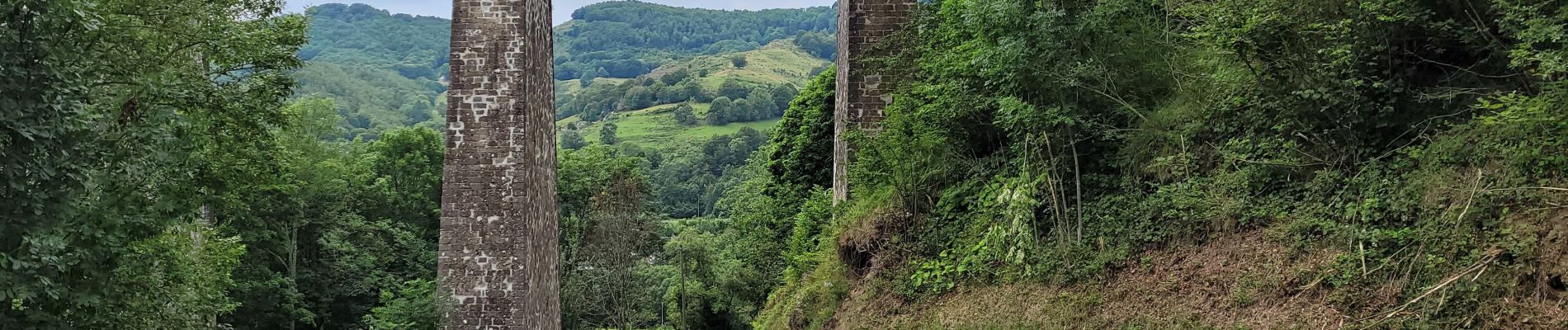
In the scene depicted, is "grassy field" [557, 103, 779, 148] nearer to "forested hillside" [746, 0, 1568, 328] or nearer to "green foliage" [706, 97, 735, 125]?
"green foliage" [706, 97, 735, 125]

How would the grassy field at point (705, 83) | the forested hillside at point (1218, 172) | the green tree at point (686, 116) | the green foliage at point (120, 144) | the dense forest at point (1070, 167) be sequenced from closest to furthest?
the forested hillside at point (1218, 172)
the dense forest at point (1070, 167)
the green foliage at point (120, 144)
the grassy field at point (705, 83)
the green tree at point (686, 116)

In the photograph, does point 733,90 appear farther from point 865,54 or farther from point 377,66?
point 865,54

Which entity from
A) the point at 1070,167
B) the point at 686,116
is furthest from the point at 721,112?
the point at 1070,167

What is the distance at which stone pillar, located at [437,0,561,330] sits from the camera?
12531 mm

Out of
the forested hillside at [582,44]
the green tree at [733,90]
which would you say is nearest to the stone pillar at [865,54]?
the forested hillside at [582,44]

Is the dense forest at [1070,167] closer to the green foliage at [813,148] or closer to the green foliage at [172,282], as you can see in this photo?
the green foliage at [172,282]

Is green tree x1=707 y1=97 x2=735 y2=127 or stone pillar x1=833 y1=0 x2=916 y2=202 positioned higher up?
stone pillar x1=833 y1=0 x2=916 y2=202

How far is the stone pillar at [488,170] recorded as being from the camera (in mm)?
12531

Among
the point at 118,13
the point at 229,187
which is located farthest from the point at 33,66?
the point at 229,187

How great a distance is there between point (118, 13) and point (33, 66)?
1.49 m

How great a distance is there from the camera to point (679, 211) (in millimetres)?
62625

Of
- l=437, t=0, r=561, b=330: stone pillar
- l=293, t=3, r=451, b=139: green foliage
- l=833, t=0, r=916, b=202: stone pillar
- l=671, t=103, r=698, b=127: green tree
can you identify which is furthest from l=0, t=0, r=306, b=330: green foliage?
l=671, t=103, r=698, b=127: green tree

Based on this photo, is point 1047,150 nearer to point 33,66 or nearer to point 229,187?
point 229,187

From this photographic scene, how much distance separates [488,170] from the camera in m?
12.5
